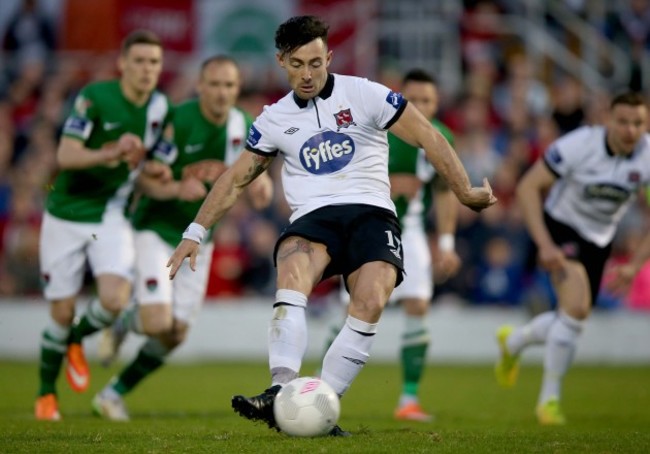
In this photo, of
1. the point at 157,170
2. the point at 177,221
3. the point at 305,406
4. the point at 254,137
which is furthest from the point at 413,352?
the point at 305,406

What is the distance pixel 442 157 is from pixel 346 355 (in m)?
1.51

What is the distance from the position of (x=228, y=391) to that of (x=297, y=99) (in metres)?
6.44

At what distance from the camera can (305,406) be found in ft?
26.0

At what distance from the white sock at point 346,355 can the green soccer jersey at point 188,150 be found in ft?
14.0

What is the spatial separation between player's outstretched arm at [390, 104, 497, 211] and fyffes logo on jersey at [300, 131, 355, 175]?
0.36m

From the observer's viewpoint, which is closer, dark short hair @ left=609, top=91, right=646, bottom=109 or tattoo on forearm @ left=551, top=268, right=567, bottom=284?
dark short hair @ left=609, top=91, right=646, bottom=109

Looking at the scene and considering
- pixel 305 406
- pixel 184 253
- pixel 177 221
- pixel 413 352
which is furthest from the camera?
pixel 413 352

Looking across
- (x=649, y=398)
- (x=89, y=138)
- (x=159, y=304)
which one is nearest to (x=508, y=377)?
(x=649, y=398)

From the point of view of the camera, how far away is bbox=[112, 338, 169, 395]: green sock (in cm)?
1204

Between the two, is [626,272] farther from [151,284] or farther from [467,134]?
[467,134]

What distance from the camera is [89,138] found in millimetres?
11609

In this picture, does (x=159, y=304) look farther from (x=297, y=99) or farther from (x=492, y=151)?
(x=492, y=151)

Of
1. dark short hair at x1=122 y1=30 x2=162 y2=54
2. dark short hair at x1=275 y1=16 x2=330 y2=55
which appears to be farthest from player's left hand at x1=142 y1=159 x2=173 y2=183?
dark short hair at x1=275 y1=16 x2=330 y2=55

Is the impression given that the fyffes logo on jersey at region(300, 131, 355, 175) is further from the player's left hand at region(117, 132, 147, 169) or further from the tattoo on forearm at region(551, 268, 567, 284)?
the tattoo on forearm at region(551, 268, 567, 284)
